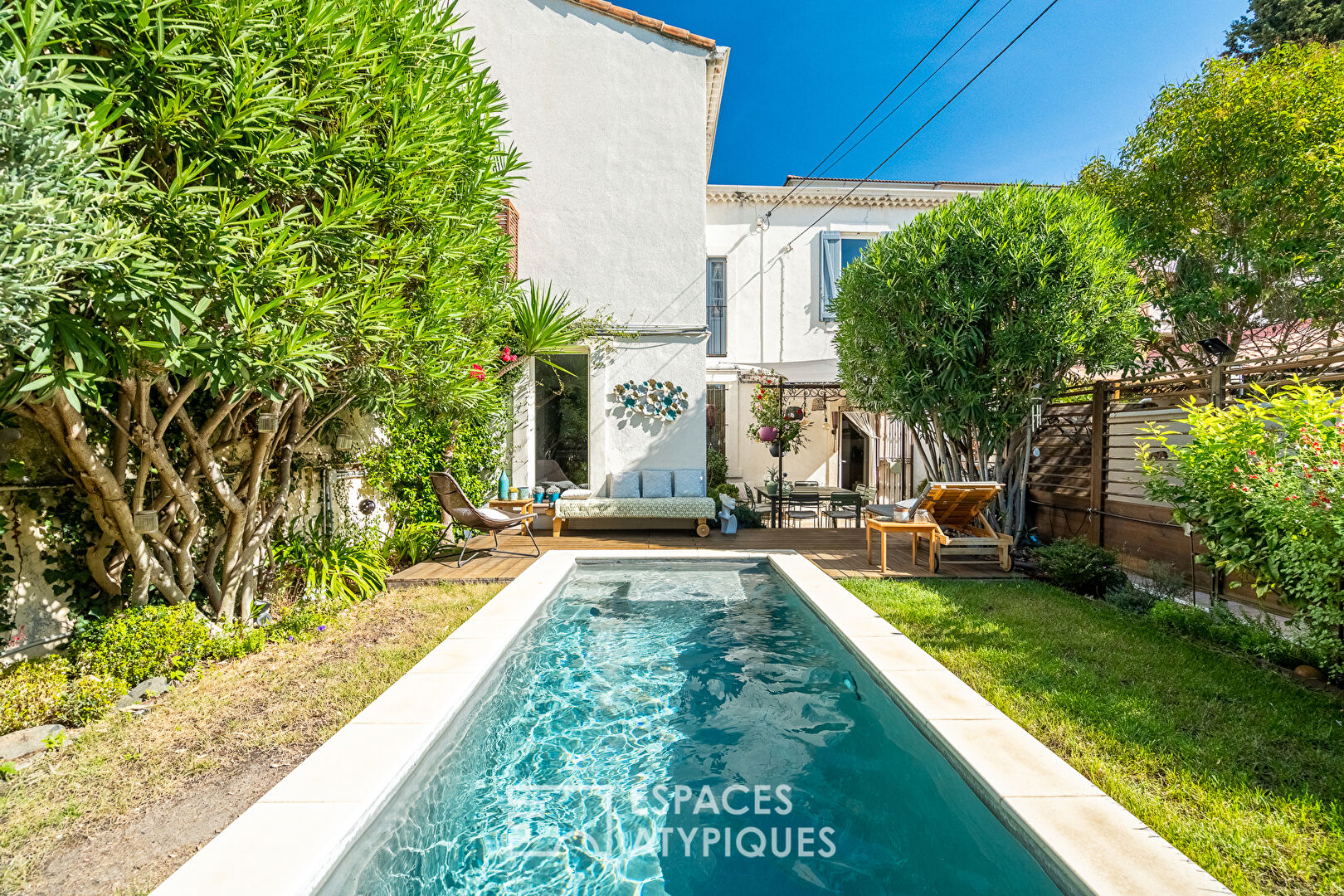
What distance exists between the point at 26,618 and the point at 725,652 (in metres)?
4.75

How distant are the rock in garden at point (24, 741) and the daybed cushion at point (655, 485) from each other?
25.5 feet

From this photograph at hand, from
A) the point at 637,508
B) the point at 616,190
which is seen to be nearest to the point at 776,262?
the point at 616,190

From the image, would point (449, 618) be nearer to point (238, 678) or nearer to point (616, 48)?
point (238, 678)

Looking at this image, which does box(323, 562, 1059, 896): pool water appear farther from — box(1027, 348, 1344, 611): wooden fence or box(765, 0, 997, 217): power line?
box(765, 0, 997, 217): power line

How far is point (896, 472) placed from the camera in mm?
12719

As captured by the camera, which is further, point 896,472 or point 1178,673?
point 896,472

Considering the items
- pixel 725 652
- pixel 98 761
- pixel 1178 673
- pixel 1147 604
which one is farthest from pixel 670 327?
pixel 98 761

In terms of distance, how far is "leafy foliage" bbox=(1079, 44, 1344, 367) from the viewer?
21.3 feet

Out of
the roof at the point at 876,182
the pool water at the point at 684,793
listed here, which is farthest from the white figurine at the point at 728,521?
the roof at the point at 876,182

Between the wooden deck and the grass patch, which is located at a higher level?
the wooden deck

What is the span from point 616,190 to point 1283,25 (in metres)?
16.5

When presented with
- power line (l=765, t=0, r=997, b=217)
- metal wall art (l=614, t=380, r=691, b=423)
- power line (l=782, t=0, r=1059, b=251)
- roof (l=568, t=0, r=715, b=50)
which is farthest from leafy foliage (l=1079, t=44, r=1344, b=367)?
roof (l=568, t=0, r=715, b=50)

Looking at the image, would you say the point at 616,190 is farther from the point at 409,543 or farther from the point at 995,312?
the point at 409,543

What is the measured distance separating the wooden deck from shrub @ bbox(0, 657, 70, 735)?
3.08 metres
